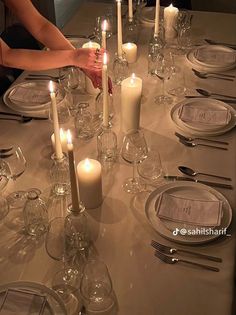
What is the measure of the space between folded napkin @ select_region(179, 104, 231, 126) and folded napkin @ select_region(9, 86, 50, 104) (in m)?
0.51

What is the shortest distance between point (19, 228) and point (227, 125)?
787 millimetres

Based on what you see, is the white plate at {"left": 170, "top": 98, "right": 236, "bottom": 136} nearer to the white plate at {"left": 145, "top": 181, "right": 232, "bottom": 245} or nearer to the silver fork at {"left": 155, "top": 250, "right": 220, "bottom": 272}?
the white plate at {"left": 145, "top": 181, "right": 232, "bottom": 245}

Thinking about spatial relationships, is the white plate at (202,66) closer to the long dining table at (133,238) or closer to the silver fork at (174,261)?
the long dining table at (133,238)

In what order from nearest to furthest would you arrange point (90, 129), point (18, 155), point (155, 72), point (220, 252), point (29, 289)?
1. point (29, 289)
2. point (220, 252)
3. point (18, 155)
4. point (90, 129)
5. point (155, 72)

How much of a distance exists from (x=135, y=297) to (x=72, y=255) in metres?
0.19

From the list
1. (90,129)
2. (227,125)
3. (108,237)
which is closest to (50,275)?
(108,237)

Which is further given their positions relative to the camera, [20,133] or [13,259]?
[20,133]

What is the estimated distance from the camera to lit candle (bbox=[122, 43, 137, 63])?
195 centimetres

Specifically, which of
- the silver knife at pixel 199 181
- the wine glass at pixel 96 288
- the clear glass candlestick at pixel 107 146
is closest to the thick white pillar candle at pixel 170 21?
the clear glass candlestick at pixel 107 146

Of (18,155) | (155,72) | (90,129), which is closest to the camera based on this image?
(18,155)

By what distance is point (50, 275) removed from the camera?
42.4 inches

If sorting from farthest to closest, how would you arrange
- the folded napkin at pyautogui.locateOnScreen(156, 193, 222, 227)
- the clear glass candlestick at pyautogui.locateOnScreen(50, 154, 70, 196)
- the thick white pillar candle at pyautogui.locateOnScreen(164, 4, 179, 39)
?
the thick white pillar candle at pyautogui.locateOnScreen(164, 4, 179, 39) < the clear glass candlestick at pyautogui.locateOnScreen(50, 154, 70, 196) < the folded napkin at pyautogui.locateOnScreen(156, 193, 222, 227)

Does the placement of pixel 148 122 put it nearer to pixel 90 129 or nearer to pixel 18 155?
pixel 90 129

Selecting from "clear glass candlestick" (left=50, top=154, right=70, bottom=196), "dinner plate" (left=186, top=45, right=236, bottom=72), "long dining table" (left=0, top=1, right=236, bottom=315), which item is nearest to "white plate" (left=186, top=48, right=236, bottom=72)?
"dinner plate" (left=186, top=45, right=236, bottom=72)
